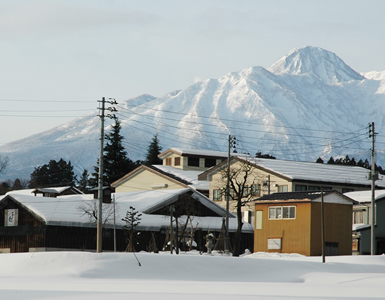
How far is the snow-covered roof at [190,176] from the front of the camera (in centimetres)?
6600

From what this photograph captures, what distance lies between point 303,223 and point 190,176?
28924 millimetres

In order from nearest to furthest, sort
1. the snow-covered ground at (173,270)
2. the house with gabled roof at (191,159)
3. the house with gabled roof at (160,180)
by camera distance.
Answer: the snow-covered ground at (173,270) → the house with gabled roof at (160,180) → the house with gabled roof at (191,159)

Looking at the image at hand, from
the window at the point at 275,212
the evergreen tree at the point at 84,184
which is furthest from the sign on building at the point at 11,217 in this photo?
the evergreen tree at the point at 84,184

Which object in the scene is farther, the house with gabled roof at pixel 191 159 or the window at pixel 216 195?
the house with gabled roof at pixel 191 159

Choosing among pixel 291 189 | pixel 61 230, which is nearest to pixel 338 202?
pixel 291 189

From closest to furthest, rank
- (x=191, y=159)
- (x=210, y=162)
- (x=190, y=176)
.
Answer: (x=190, y=176) → (x=191, y=159) → (x=210, y=162)

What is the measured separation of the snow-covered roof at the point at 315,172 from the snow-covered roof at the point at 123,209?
355 inches

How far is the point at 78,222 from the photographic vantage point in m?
44.1

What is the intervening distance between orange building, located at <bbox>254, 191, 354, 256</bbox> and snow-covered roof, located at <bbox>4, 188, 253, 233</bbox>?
18.1 feet

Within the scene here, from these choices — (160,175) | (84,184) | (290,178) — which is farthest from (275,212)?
(84,184)

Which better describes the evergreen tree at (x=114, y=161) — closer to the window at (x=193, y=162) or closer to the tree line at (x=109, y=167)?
the tree line at (x=109, y=167)

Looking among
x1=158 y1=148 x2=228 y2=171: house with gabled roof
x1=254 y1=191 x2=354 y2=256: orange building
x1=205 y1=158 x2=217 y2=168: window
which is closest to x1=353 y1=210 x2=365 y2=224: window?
x1=254 y1=191 x2=354 y2=256: orange building

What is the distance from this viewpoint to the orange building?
41.9 metres

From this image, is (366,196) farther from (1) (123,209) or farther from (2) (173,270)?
(2) (173,270)
